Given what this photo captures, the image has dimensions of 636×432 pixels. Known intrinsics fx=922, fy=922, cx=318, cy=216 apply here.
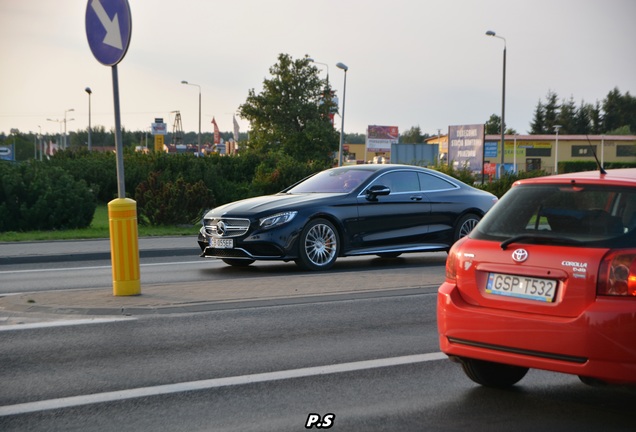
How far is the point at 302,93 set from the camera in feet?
282

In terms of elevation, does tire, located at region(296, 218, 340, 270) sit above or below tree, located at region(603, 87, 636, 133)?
below

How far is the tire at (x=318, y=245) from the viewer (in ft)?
42.2

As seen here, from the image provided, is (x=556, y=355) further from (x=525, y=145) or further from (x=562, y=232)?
(x=525, y=145)

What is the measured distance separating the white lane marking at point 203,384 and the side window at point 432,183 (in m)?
7.49

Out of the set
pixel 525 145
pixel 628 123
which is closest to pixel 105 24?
pixel 525 145

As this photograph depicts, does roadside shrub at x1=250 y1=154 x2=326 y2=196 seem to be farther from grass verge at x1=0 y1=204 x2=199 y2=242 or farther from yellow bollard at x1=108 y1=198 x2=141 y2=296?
yellow bollard at x1=108 y1=198 x2=141 y2=296

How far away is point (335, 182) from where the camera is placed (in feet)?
46.1

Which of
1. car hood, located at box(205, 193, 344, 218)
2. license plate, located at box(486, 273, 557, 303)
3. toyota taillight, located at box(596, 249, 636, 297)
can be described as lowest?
car hood, located at box(205, 193, 344, 218)

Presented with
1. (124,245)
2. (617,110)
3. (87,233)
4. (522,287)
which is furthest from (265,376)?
(617,110)

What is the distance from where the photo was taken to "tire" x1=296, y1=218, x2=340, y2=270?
12.9 metres

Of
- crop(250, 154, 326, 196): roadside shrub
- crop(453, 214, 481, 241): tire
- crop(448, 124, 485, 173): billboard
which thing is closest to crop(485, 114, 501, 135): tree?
crop(448, 124, 485, 173): billboard

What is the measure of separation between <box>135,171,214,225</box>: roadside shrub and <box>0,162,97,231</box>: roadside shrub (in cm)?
137

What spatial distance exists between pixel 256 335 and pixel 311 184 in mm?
6265

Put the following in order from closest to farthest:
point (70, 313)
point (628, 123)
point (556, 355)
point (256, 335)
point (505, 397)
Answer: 1. point (556, 355)
2. point (505, 397)
3. point (256, 335)
4. point (70, 313)
5. point (628, 123)
